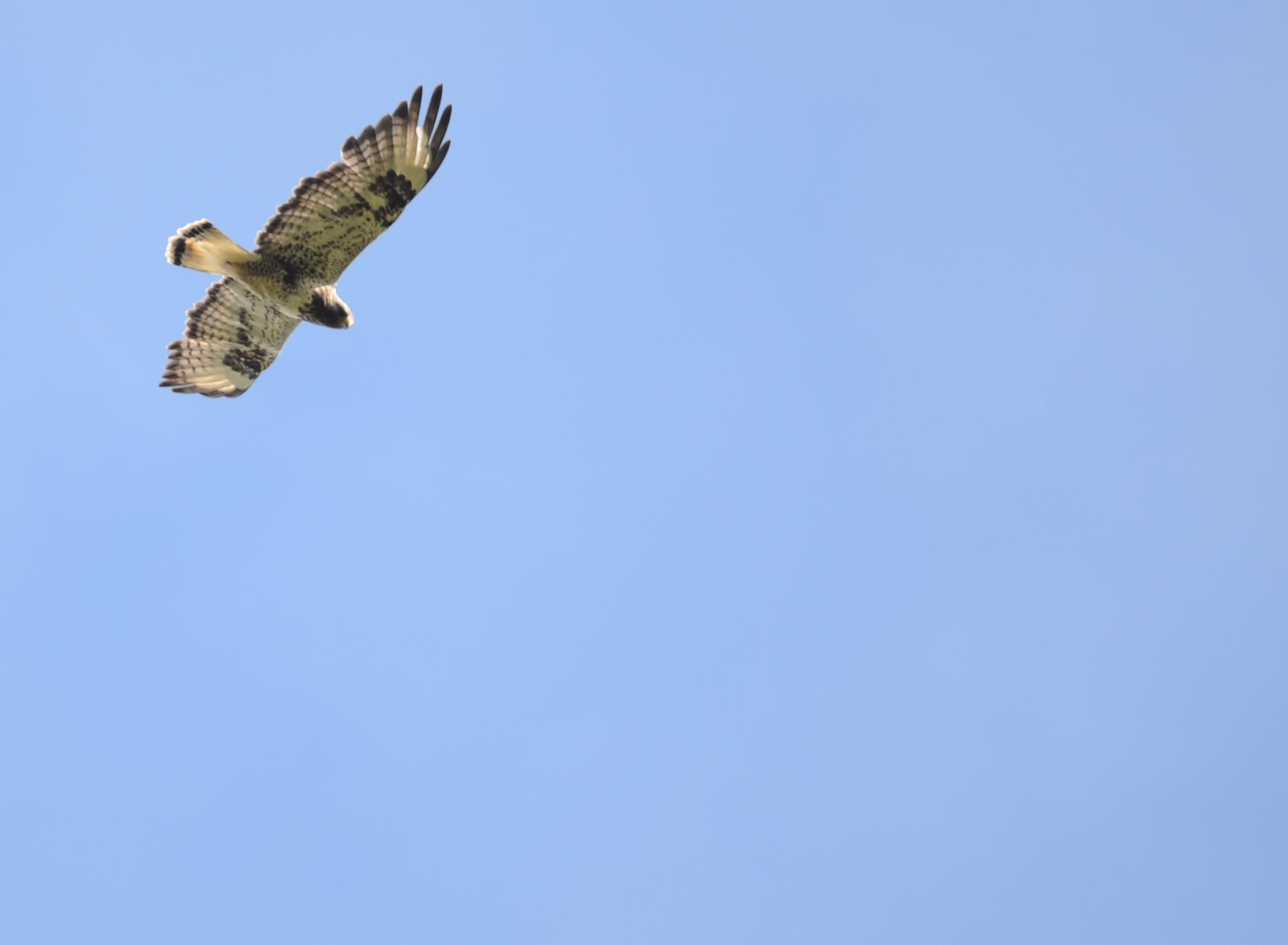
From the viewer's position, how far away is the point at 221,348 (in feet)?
38.0

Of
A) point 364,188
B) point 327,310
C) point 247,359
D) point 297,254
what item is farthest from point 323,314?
point 247,359

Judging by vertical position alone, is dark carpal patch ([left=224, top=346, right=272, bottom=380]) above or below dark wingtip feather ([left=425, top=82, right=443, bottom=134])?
below

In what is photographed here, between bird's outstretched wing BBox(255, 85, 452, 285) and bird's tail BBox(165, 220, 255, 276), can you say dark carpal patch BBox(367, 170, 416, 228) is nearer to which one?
bird's outstretched wing BBox(255, 85, 452, 285)

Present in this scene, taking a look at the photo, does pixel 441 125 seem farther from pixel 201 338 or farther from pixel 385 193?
pixel 201 338

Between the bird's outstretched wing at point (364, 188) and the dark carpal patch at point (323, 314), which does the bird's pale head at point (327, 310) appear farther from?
the bird's outstretched wing at point (364, 188)

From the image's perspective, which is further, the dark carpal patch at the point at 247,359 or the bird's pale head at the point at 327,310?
the dark carpal patch at the point at 247,359

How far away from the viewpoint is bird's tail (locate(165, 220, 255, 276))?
10.2 meters

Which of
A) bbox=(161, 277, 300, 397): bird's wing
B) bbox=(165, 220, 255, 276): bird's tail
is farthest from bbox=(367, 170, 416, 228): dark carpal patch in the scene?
bbox=(161, 277, 300, 397): bird's wing

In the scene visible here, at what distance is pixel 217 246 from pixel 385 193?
1510 mm

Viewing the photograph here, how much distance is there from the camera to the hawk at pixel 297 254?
9680 millimetres

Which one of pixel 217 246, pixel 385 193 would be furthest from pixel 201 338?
pixel 385 193

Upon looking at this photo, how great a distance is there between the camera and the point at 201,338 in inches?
454

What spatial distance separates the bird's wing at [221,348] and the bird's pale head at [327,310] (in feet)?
2.50

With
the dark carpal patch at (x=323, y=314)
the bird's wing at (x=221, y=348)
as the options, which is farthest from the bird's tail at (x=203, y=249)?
the bird's wing at (x=221, y=348)
